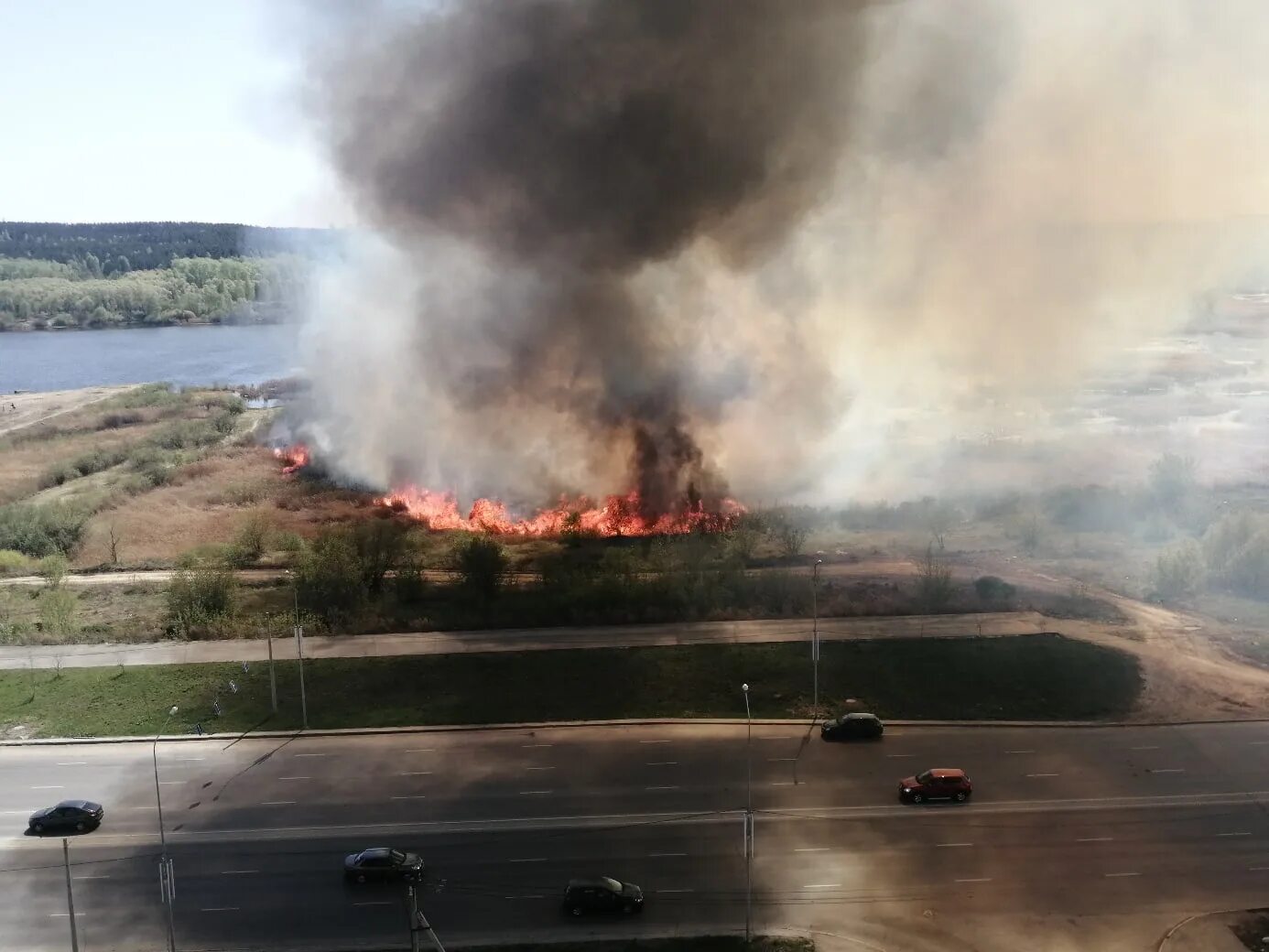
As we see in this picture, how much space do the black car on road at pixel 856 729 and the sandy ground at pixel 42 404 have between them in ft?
321

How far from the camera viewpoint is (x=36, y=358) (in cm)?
15500

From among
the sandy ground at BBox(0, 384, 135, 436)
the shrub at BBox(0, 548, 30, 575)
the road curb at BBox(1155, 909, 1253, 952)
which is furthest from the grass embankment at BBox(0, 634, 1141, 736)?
the sandy ground at BBox(0, 384, 135, 436)

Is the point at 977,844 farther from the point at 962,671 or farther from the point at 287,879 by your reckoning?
the point at 287,879

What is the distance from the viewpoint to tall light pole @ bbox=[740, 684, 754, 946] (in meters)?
23.9

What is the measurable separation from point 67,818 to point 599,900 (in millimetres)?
16444

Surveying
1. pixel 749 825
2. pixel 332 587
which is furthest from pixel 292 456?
pixel 749 825

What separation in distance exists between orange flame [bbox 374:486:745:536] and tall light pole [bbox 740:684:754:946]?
66.1ft

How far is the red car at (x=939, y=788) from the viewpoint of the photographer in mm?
29719

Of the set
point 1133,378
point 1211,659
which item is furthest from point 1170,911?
point 1133,378

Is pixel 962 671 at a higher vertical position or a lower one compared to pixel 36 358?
lower

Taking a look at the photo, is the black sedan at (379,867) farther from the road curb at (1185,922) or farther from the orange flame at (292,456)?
the orange flame at (292,456)

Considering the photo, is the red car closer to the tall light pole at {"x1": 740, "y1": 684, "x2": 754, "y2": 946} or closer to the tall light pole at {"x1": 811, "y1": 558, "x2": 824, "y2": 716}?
the tall light pole at {"x1": 740, "y1": 684, "x2": 754, "y2": 946}

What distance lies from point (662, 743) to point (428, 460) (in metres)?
36.9

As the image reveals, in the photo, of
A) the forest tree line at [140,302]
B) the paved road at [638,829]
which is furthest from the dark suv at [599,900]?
the forest tree line at [140,302]
